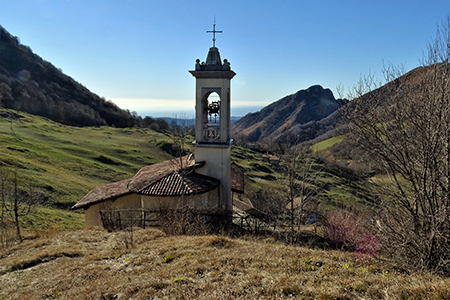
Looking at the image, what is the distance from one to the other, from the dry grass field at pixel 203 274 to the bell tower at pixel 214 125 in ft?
16.7

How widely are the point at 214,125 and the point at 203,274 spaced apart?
9352mm

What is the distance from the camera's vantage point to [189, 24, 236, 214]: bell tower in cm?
1475

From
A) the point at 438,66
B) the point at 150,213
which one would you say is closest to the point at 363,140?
the point at 438,66

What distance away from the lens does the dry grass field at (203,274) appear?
539 cm

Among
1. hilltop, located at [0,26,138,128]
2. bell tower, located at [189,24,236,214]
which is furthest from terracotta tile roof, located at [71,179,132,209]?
hilltop, located at [0,26,138,128]

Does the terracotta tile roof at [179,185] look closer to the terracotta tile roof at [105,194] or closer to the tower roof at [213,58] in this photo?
the terracotta tile roof at [105,194]

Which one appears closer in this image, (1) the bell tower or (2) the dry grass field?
(2) the dry grass field

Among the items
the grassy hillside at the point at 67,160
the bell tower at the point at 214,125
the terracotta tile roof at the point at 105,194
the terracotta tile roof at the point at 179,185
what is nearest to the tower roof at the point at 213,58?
the bell tower at the point at 214,125

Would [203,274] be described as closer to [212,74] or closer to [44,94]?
[212,74]

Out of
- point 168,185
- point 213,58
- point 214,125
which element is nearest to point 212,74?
point 213,58

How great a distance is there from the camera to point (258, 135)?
584ft

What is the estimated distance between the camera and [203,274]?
22.4 ft

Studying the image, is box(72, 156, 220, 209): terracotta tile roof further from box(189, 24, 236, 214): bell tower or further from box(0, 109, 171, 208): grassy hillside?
box(0, 109, 171, 208): grassy hillside

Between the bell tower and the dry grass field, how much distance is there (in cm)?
508
